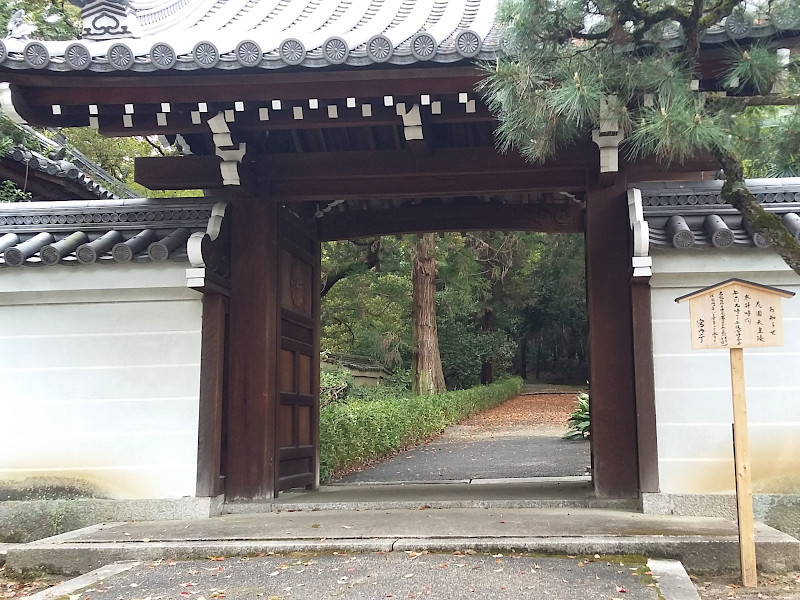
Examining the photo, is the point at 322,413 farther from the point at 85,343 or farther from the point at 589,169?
the point at 589,169

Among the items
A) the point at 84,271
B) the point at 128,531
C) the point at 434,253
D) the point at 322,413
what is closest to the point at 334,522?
the point at 128,531

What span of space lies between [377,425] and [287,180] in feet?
21.1

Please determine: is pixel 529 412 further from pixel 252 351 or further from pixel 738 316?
pixel 738 316

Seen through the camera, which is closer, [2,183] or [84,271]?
[84,271]

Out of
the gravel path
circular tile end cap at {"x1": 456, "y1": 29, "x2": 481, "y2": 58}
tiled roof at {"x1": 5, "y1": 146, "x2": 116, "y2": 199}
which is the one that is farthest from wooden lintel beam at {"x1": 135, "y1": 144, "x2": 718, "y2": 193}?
the gravel path

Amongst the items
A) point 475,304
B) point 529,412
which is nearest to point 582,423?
point 529,412

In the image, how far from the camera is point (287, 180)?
5.97 m

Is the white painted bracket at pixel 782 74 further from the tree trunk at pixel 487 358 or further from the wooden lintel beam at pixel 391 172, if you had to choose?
the tree trunk at pixel 487 358

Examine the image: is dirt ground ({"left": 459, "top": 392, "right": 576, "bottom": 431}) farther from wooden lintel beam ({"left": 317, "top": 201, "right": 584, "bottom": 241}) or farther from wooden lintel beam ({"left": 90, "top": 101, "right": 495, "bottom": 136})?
wooden lintel beam ({"left": 90, "top": 101, "right": 495, "bottom": 136})

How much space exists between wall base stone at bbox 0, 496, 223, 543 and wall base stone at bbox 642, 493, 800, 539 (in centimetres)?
332

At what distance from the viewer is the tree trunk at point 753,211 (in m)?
3.52

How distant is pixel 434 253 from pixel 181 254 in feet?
40.1

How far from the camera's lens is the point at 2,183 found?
9.34m

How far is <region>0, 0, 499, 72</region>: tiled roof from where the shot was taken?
439 centimetres
